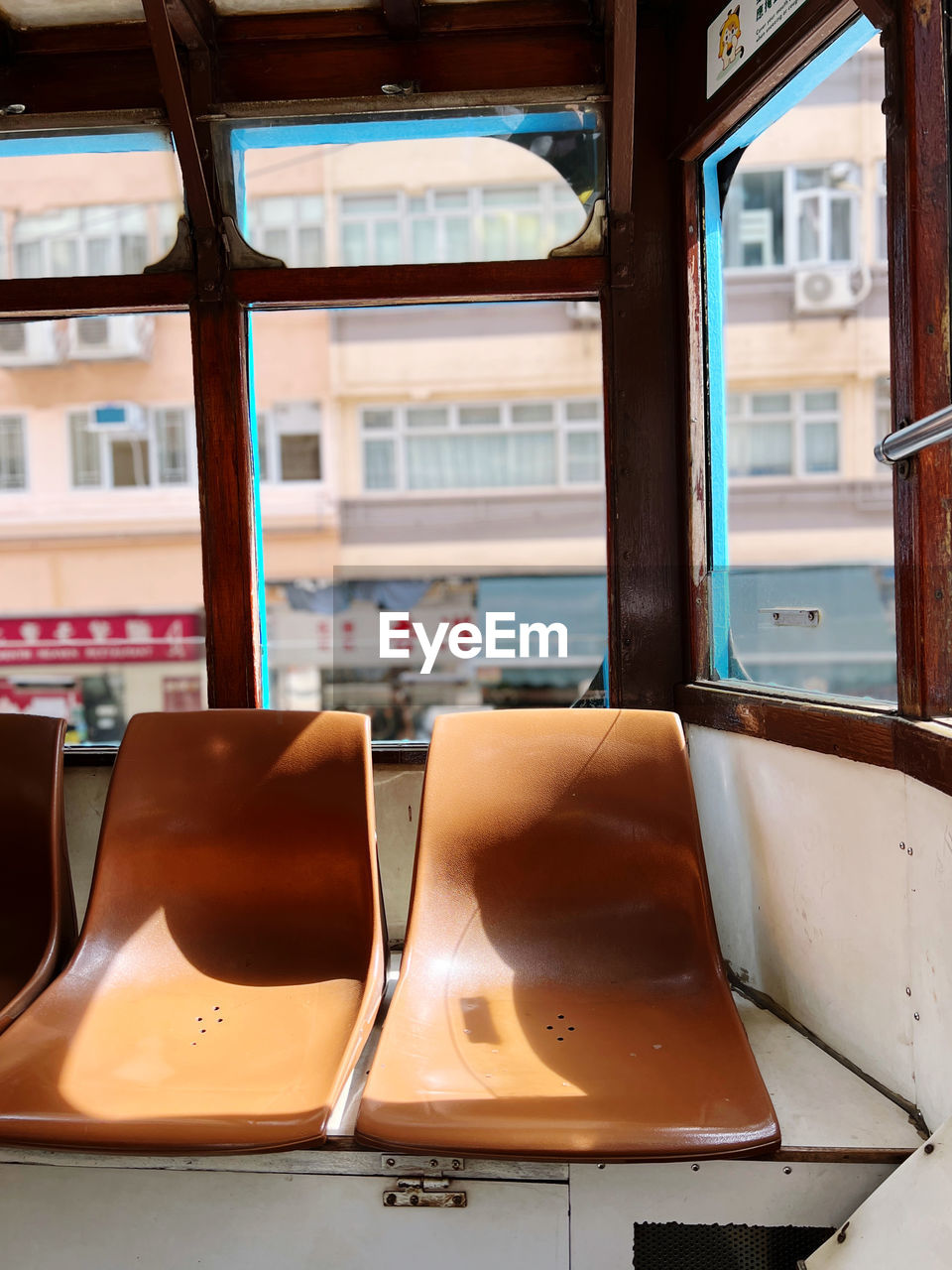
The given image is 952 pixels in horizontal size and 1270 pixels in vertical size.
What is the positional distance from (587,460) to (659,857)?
4.68ft

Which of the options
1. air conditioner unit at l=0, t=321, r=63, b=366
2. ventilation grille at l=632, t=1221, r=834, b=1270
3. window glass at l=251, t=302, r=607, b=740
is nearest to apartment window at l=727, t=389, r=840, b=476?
window glass at l=251, t=302, r=607, b=740

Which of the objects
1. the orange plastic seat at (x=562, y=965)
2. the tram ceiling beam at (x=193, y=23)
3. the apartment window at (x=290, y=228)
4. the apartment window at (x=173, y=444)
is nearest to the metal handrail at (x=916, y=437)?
the orange plastic seat at (x=562, y=965)

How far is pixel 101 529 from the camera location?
162 inches

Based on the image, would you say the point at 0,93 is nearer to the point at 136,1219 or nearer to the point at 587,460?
the point at 587,460

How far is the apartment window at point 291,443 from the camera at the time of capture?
266cm

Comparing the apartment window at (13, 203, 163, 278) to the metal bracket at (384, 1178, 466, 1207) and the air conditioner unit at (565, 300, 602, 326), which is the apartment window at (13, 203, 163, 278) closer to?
the air conditioner unit at (565, 300, 602, 326)

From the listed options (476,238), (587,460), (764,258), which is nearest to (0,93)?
(476,238)

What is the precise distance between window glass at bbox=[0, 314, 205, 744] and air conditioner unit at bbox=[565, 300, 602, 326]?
1001mm

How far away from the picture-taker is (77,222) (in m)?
2.58

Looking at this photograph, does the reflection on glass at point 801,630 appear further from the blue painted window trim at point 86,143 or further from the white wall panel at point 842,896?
the blue painted window trim at point 86,143

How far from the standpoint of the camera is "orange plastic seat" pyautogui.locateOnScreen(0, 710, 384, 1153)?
5.07 ft

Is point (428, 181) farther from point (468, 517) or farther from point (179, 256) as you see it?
point (468, 517)

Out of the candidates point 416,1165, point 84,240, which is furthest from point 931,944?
point 84,240

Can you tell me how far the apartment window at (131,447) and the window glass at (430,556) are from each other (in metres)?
0.24
